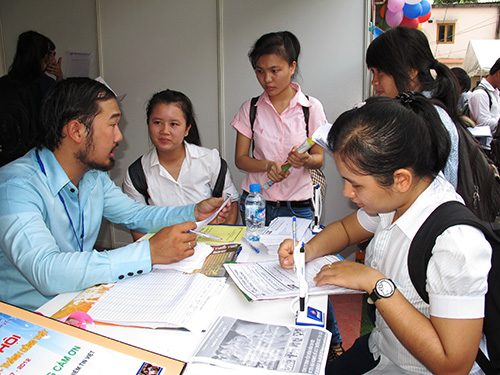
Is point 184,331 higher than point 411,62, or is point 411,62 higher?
point 411,62

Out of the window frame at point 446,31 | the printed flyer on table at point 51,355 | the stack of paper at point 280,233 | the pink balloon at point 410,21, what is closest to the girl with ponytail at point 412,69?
the stack of paper at point 280,233

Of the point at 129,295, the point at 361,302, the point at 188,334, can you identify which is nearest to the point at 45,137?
the point at 129,295

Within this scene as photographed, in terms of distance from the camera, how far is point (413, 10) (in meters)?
3.50

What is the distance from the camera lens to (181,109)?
7.57ft

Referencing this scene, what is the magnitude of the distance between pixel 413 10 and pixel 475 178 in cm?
268

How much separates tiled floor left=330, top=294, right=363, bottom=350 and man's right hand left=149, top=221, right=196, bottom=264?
154 centimetres

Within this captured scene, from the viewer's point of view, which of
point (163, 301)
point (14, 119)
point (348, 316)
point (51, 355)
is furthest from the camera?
point (14, 119)

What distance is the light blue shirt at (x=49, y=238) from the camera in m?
1.23

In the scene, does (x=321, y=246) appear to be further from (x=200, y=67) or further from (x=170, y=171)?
(x=200, y=67)

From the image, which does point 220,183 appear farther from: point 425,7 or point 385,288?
point 425,7

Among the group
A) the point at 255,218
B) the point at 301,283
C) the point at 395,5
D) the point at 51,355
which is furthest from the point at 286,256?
the point at 395,5

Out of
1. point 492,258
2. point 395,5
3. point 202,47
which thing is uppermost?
point 395,5

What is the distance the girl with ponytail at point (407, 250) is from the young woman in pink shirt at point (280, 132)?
1164 mm

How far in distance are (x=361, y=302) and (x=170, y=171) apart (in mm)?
1853
